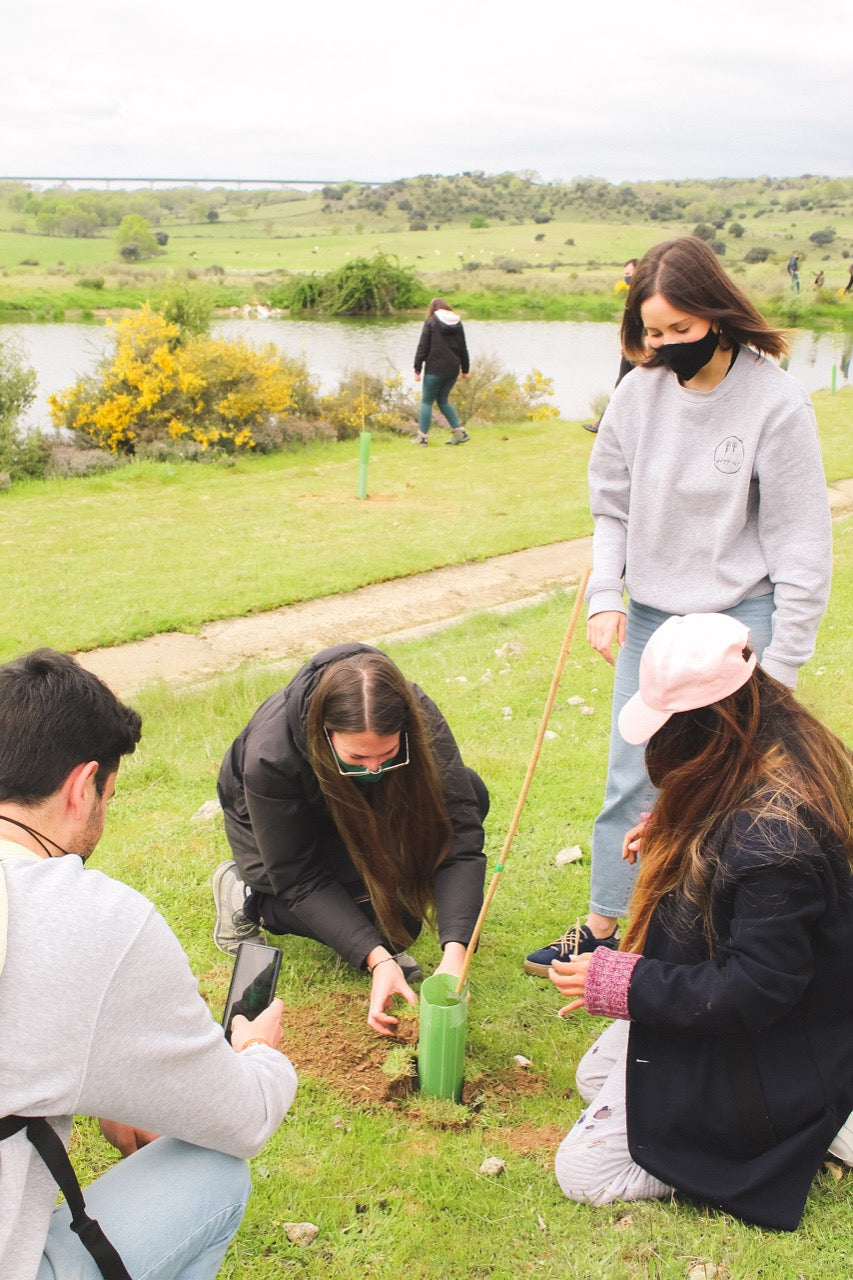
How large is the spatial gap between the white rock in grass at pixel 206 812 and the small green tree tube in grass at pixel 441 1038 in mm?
1741

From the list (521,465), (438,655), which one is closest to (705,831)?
(438,655)

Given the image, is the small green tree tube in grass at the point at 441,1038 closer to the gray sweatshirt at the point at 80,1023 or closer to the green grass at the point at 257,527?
the gray sweatshirt at the point at 80,1023

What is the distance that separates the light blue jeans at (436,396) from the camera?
517 inches

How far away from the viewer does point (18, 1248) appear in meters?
1.50

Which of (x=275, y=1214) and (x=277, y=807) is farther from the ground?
(x=277, y=807)

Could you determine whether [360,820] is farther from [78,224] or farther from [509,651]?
[78,224]

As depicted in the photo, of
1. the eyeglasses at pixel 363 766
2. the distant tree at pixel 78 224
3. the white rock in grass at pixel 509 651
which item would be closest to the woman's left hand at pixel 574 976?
the eyeglasses at pixel 363 766

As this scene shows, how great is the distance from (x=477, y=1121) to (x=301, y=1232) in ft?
1.77

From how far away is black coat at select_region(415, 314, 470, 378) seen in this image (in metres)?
12.6

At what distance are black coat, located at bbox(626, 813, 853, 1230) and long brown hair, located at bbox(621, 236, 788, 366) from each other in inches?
52.2

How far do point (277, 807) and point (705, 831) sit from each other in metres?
1.33

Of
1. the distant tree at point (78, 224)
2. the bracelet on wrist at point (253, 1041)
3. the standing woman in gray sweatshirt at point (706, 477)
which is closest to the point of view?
the bracelet on wrist at point (253, 1041)

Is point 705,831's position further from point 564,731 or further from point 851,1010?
point 564,731

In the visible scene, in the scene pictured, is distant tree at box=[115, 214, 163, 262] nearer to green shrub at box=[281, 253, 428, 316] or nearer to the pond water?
the pond water
